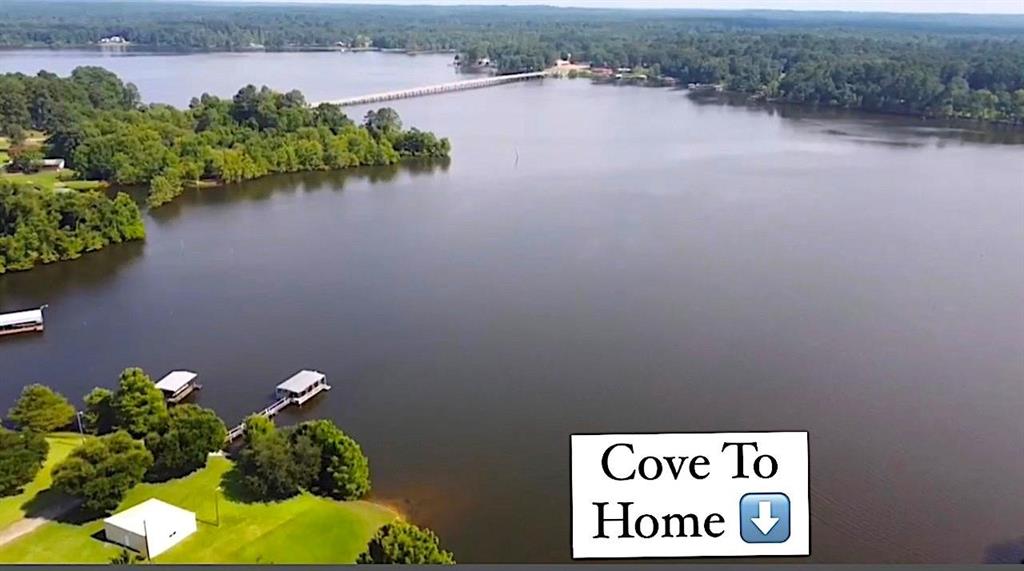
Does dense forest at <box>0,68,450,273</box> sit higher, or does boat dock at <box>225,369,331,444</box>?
dense forest at <box>0,68,450,273</box>

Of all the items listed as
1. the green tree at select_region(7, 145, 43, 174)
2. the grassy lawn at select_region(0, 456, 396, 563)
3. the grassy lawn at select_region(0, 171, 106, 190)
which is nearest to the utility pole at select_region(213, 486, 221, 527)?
the grassy lawn at select_region(0, 456, 396, 563)

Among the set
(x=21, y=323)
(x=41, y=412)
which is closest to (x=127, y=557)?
(x=41, y=412)

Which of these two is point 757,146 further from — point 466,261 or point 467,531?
point 467,531

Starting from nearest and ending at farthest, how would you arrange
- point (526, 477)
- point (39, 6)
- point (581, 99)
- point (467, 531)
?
1. point (467, 531)
2. point (526, 477)
3. point (39, 6)
4. point (581, 99)

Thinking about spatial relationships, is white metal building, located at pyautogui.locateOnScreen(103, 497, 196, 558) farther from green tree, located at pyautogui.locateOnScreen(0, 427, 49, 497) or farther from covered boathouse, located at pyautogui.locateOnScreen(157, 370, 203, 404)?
covered boathouse, located at pyautogui.locateOnScreen(157, 370, 203, 404)

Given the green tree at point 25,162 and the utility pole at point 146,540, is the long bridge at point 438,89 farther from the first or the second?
the utility pole at point 146,540

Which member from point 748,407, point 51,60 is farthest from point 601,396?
point 51,60
